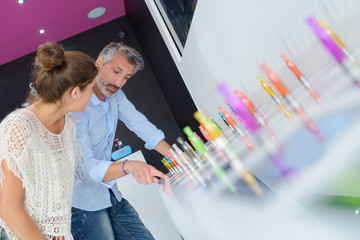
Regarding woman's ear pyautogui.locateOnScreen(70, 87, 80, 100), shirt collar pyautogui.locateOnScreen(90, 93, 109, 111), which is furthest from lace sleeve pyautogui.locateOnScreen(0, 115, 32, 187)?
shirt collar pyautogui.locateOnScreen(90, 93, 109, 111)

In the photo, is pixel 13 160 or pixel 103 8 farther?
pixel 103 8

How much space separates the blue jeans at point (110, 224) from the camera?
1.26 m

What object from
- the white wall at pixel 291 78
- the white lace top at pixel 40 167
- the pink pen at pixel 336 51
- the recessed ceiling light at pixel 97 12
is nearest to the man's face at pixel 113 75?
the white lace top at pixel 40 167

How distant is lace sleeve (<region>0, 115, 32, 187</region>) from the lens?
882mm

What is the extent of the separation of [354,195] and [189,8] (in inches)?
39.7

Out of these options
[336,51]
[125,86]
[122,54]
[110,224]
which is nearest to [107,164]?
[110,224]

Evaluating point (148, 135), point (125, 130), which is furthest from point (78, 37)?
point (148, 135)

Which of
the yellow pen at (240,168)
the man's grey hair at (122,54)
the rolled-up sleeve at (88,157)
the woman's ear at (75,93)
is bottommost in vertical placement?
the yellow pen at (240,168)

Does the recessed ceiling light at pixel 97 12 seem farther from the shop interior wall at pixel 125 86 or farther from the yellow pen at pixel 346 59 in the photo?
the yellow pen at pixel 346 59

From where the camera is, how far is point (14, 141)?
91 cm

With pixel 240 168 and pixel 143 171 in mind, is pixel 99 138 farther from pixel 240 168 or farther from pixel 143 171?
pixel 240 168

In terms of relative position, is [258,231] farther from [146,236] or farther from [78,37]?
[78,37]

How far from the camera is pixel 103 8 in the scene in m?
2.86

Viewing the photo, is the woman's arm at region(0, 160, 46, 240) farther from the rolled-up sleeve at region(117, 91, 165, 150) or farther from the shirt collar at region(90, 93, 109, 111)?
the rolled-up sleeve at region(117, 91, 165, 150)
